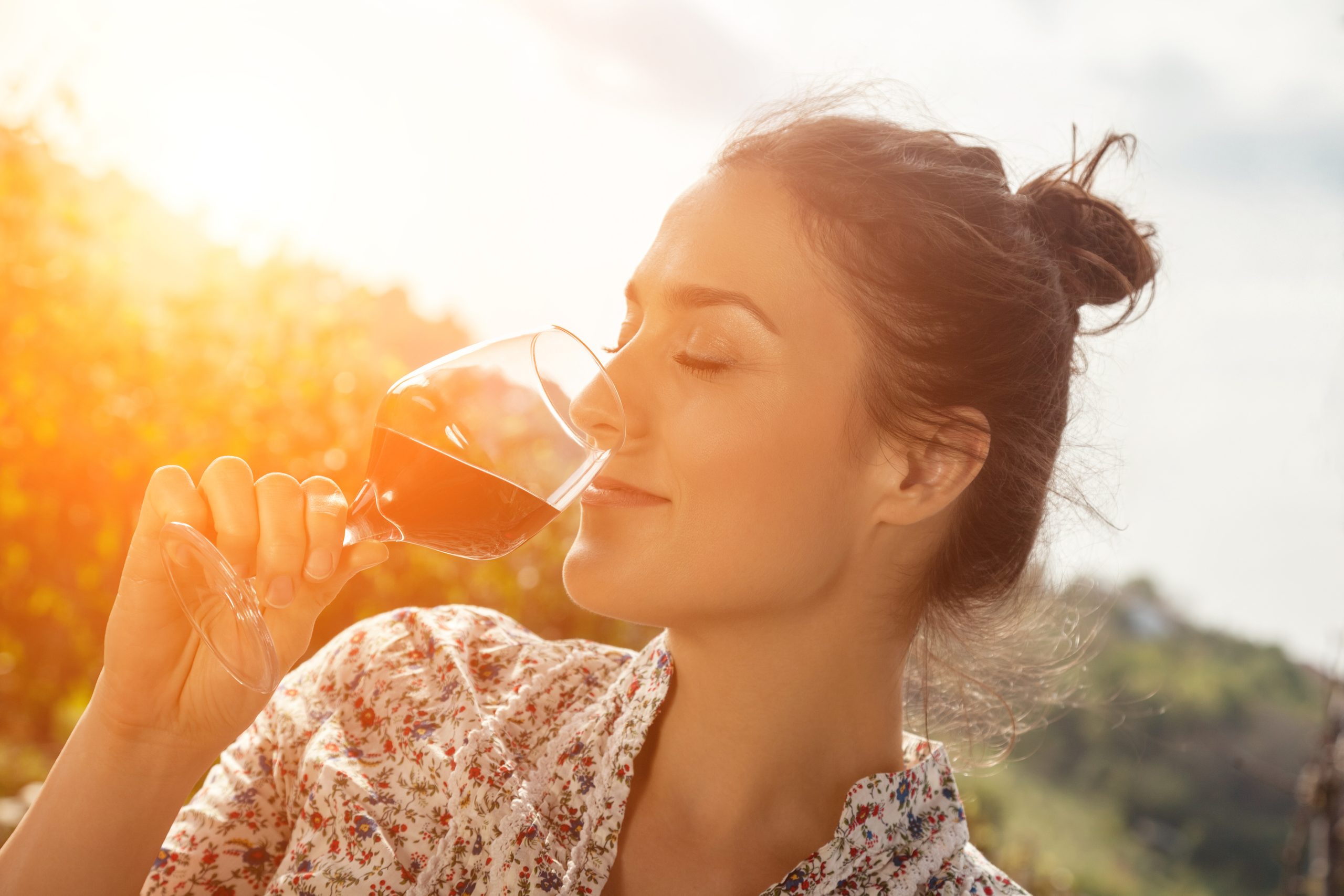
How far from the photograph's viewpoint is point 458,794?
158 cm

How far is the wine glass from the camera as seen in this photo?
121 cm

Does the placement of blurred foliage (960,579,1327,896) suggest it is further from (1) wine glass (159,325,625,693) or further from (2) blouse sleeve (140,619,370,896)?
(1) wine glass (159,325,625,693)

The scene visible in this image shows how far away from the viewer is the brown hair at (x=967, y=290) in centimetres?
171

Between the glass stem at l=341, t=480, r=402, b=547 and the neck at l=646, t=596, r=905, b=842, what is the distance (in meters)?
0.58

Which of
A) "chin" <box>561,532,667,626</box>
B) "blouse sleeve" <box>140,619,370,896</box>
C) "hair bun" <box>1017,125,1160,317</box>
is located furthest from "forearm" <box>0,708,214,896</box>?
"hair bun" <box>1017,125,1160,317</box>

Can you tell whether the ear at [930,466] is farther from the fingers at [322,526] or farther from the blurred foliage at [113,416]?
the blurred foliage at [113,416]

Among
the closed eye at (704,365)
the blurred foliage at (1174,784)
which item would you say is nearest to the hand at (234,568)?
the closed eye at (704,365)

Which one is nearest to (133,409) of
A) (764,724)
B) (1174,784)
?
(764,724)

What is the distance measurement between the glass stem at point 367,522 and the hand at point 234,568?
0.7 inches

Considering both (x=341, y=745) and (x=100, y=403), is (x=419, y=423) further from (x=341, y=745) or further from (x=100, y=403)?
(x=100, y=403)

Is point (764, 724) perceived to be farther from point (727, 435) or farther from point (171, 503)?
point (171, 503)

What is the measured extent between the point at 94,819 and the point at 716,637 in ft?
3.16

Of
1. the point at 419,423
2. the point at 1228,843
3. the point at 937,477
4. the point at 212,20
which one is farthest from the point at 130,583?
the point at 1228,843

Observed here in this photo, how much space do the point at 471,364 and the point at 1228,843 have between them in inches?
380
